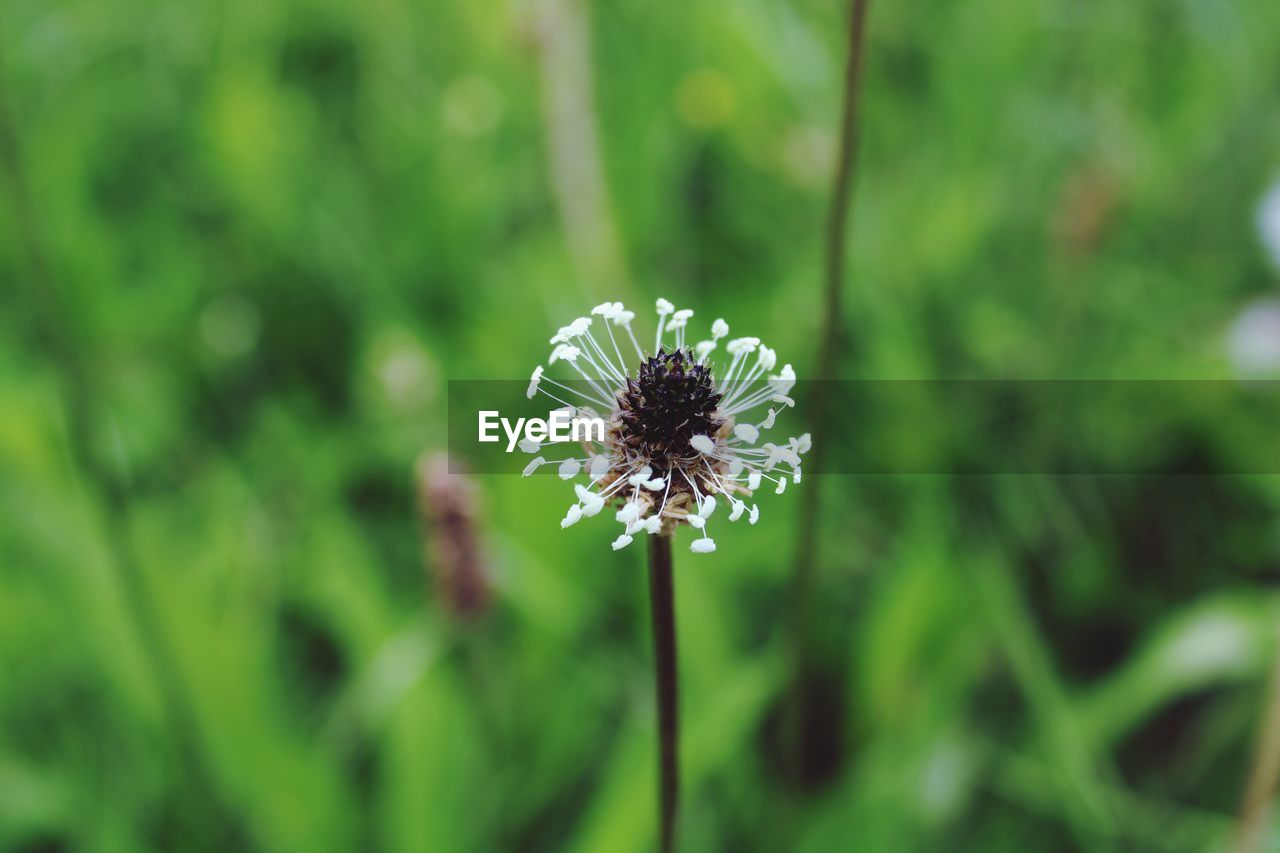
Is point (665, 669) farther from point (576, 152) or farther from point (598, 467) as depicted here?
point (576, 152)

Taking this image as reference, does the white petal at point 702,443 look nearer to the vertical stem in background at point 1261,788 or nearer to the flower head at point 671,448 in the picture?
the flower head at point 671,448

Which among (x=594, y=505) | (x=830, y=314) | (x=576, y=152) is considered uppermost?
(x=576, y=152)

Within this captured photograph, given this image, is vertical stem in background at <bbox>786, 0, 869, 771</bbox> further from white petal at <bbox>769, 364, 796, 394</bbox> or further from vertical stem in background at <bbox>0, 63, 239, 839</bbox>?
vertical stem in background at <bbox>0, 63, 239, 839</bbox>

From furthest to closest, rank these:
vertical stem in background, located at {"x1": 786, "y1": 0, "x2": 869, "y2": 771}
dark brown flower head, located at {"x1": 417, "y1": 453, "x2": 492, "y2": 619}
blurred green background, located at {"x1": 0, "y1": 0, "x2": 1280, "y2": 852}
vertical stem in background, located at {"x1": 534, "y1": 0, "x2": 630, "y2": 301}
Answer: vertical stem in background, located at {"x1": 534, "y1": 0, "x2": 630, "y2": 301} < blurred green background, located at {"x1": 0, "y1": 0, "x2": 1280, "y2": 852} < dark brown flower head, located at {"x1": 417, "y1": 453, "x2": 492, "y2": 619} < vertical stem in background, located at {"x1": 786, "y1": 0, "x2": 869, "y2": 771}

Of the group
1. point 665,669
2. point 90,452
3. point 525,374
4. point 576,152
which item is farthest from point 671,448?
point 576,152

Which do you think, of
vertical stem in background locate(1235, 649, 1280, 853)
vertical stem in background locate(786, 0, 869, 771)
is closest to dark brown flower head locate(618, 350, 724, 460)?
vertical stem in background locate(786, 0, 869, 771)

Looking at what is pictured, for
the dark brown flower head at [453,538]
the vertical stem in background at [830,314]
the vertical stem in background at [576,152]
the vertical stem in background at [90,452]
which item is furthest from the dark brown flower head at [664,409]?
the vertical stem in background at [576,152]
